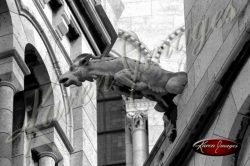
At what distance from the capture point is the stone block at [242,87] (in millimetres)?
16528

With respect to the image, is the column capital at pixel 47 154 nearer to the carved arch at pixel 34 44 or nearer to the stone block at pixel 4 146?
the carved arch at pixel 34 44

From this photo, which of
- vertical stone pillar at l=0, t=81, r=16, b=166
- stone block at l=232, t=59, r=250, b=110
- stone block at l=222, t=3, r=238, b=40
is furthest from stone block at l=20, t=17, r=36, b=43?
stone block at l=232, t=59, r=250, b=110

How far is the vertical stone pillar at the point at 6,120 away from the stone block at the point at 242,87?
22.2 ft

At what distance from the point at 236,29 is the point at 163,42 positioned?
22.6 meters

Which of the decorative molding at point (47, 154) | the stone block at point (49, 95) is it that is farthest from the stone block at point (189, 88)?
the stone block at point (49, 95)

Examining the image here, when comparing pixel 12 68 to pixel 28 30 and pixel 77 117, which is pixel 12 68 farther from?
pixel 77 117

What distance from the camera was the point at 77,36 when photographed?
28078mm

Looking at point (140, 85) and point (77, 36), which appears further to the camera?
point (77, 36)

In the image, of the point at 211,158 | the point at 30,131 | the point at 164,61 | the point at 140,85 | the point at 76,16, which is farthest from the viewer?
the point at 164,61

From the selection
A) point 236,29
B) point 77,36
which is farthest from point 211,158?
point 77,36

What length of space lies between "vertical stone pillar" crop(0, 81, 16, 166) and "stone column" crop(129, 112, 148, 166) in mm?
15660

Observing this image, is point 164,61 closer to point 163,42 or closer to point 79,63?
point 163,42

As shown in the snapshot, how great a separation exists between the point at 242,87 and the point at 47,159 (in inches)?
377

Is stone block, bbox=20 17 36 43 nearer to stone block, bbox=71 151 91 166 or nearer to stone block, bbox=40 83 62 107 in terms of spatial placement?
stone block, bbox=40 83 62 107
